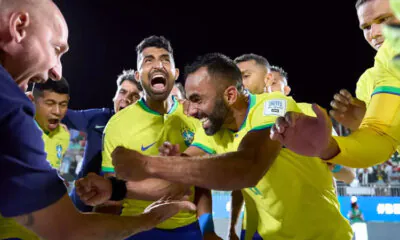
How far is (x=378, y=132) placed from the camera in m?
1.90

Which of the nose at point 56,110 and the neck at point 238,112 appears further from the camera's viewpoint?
the nose at point 56,110

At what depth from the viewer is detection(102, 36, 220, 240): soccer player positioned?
11.6 feet

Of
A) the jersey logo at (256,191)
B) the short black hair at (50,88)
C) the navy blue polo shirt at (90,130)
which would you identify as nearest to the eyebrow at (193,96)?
the jersey logo at (256,191)

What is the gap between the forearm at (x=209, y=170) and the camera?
2166 mm

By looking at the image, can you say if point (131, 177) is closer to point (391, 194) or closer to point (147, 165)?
point (147, 165)

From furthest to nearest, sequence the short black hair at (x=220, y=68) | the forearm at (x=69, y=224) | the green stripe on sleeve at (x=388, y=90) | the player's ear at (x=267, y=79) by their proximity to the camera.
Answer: the player's ear at (x=267, y=79), the short black hair at (x=220, y=68), the green stripe on sleeve at (x=388, y=90), the forearm at (x=69, y=224)

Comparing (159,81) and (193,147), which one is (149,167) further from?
(159,81)

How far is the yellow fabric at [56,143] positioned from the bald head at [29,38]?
354 centimetres

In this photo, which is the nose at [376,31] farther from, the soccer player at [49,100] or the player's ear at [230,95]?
the soccer player at [49,100]

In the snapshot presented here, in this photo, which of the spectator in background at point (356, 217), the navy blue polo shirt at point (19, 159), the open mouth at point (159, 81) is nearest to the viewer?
the navy blue polo shirt at point (19, 159)

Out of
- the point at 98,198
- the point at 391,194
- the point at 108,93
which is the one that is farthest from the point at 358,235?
the point at 108,93

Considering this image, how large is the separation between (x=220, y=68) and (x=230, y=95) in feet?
0.83

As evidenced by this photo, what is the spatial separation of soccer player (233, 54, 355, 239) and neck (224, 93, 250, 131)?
0.45 meters

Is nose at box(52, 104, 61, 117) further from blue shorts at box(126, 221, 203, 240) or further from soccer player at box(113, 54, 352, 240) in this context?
soccer player at box(113, 54, 352, 240)
